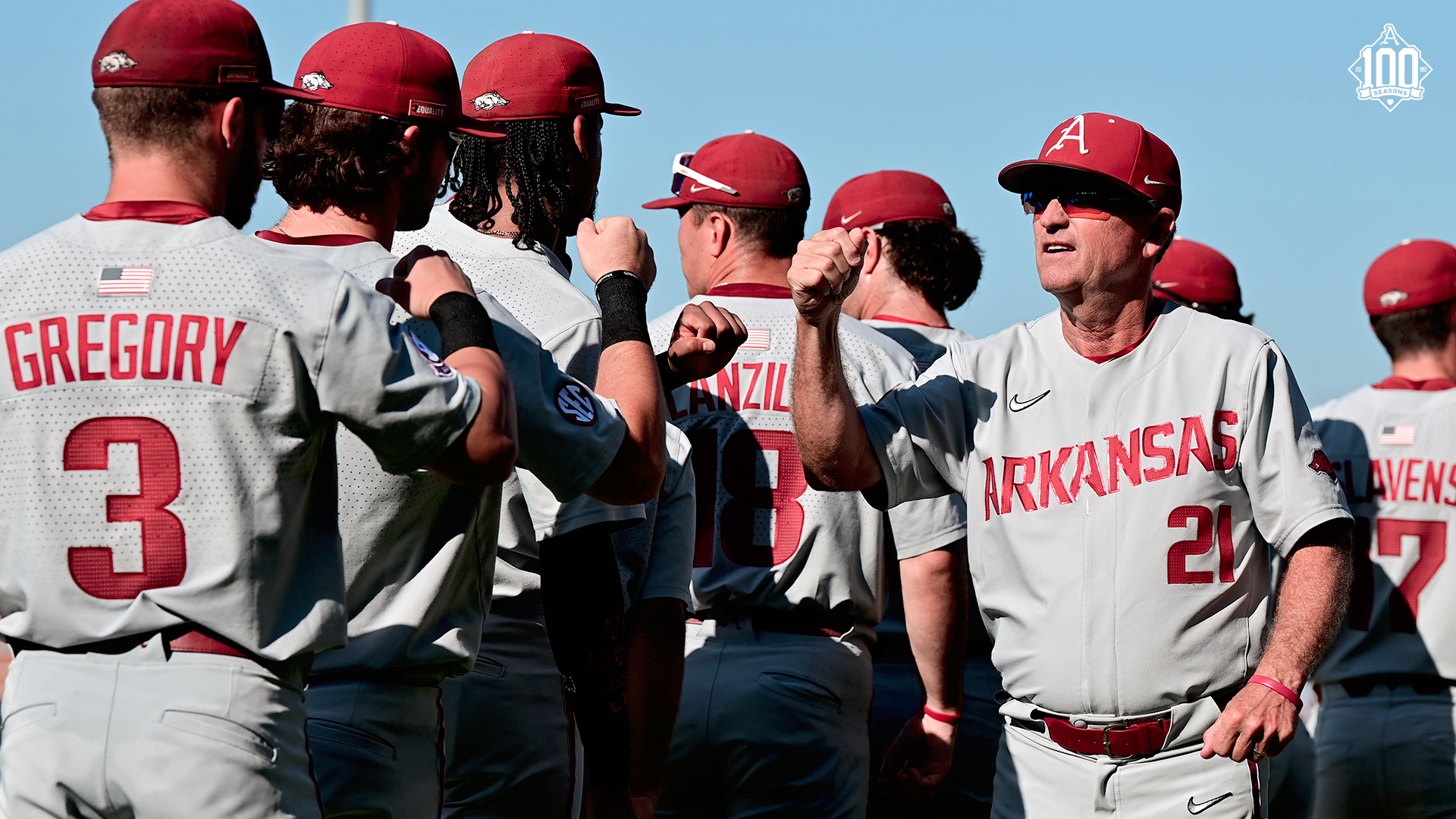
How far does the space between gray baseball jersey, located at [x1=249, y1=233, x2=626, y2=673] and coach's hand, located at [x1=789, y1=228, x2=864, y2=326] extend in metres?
0.67

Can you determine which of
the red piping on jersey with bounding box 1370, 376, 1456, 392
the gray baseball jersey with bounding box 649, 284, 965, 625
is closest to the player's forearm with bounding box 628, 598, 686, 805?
the gray baseball jersey with bounding box 649, 284, 965, 625

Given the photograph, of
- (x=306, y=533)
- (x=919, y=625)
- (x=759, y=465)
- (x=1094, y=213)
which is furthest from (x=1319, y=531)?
(x=306, y=533)

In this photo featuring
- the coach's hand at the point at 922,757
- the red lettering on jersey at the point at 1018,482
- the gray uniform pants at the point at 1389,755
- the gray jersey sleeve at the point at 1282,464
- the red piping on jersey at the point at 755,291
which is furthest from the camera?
the gray uniform pants at the point at 1389,755

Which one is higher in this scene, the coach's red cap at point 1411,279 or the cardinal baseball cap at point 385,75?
the cardinal baseball cap at point 385,75

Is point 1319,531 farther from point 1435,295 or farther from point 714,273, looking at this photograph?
point 1435,295

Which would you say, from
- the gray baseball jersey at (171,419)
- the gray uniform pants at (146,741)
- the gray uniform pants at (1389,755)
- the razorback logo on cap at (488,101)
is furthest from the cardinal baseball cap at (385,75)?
the gray uniform pants at (1389,755)

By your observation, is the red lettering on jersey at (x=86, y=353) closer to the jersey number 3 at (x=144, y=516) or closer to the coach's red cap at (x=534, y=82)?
the jersey number 3 at (x=144, y=516)

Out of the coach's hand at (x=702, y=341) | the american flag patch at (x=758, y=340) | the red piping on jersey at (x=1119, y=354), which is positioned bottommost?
the american flag patch at (x=758, y=340)

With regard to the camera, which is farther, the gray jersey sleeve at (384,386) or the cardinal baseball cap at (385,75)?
the cardinal baseball cap at (385,75)

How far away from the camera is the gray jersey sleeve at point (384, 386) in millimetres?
2521

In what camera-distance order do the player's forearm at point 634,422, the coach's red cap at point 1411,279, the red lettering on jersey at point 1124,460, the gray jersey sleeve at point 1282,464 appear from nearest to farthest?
the player's forearm at point 634,422 < the gray jersey sleeve at point 1282,464 < the red lettering on jersey at point 1124,460 < the coach's red cap at point 1411,279

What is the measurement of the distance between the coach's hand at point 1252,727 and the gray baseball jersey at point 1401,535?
7.62 feet

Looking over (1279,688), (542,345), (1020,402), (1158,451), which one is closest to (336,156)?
(542,345)

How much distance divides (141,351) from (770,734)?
2540 mm
